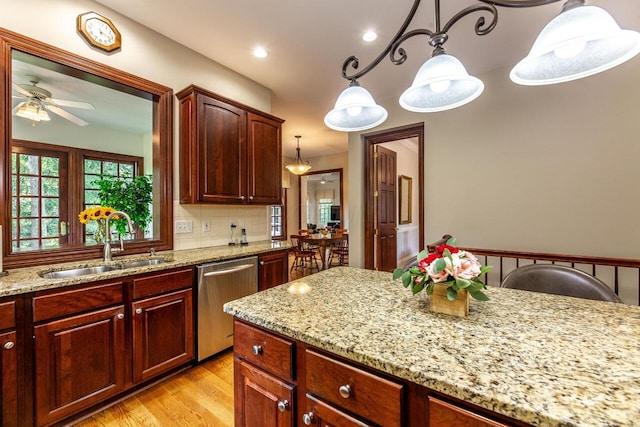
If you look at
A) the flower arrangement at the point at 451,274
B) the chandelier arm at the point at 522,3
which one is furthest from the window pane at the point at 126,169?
the chandelier arm at the point at 522,3

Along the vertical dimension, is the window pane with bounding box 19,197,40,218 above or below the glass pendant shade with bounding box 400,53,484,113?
below

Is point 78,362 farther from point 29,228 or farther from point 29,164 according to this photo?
point 29,164

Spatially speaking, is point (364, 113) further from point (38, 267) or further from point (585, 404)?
point (38, 267)

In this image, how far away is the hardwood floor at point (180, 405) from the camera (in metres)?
1.63

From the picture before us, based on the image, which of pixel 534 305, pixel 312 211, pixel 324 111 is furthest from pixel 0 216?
pixel 312 211

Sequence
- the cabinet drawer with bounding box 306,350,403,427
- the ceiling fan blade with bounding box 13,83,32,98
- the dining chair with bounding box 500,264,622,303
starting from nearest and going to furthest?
the cabinet drawer with bounding box 306,350,403,427
the dining chair with bounding box 500,264,622,303
the ceiling fan blade with bounding box 13,83,32,98

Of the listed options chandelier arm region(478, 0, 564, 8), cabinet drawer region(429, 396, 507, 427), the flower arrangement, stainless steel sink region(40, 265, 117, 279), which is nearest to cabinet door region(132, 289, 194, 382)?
stainless steel sink region(40, 265, 117, 279)

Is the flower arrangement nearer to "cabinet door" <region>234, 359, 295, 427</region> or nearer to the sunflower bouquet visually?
"cabinet door" <region>234, 359, 295, 427</region>

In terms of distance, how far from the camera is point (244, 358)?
1.07m

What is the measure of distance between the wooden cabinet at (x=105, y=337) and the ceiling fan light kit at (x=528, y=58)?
1.69 m

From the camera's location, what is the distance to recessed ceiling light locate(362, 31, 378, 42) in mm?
2361

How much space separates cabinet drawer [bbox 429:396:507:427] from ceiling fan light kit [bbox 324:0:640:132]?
1.06 m

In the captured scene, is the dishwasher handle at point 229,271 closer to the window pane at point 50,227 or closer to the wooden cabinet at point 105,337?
the wooden cabinet at point 105,337

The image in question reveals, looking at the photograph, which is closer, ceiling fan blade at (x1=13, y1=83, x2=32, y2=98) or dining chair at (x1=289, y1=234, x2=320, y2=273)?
ceiling fan blade at (x1=13, y1=83, x2=32, y2=98)
